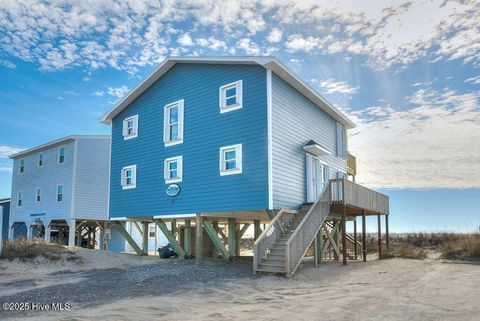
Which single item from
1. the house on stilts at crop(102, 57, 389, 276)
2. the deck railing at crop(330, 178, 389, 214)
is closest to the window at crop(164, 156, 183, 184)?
the house on stilts at crop(102, 57, 389, 276)

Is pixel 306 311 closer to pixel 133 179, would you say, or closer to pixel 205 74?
pixel 205 74

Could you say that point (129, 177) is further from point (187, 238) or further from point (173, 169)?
point (187, 238)

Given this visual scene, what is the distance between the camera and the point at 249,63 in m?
18.6

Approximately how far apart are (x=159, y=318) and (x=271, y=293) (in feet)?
13.0

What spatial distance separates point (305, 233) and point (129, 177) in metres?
10.8

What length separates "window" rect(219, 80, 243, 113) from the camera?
18922 mm

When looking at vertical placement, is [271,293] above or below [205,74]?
below

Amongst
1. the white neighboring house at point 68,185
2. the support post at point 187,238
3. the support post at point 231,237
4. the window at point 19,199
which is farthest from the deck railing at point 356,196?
the window at point 19,199

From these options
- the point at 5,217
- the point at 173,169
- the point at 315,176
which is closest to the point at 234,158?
the point at 173,169

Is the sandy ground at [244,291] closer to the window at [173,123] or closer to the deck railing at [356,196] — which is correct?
the deck railing at [356,196]

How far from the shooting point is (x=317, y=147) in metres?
20.3

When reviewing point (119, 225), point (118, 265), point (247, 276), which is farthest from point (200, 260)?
point (119, 225)

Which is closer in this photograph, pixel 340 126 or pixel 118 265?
pixel 118 265

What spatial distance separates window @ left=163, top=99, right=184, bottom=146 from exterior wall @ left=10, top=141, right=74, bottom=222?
13491 mm
